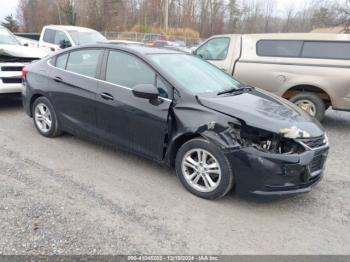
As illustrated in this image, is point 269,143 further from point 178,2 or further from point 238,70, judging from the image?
point 178,2

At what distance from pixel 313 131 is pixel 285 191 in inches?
30.4

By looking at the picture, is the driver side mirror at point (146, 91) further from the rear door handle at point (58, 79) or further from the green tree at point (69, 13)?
the green tree at point (69, 13)

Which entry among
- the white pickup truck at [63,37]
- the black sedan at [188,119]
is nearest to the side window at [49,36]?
the white pickup truck at [63,37]

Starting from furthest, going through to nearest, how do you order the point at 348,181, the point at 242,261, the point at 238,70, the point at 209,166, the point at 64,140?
the point at 238,70 < the point at 64,140 < the point at 348,181 < the point at 209,166 < the point at 242,261

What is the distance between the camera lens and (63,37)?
11.4 m

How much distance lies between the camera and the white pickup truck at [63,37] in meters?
11.2

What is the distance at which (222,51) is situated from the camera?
25.8ft

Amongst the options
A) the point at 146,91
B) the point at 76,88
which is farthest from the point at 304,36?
the point at 76,88

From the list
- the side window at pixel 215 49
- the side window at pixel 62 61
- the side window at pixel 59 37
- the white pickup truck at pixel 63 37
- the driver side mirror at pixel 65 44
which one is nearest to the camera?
the side window at pixel 62 61

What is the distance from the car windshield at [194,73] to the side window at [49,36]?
8489 millimetres

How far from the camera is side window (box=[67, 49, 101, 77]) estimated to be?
462cm

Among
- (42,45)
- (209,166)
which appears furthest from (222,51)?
(42,45)

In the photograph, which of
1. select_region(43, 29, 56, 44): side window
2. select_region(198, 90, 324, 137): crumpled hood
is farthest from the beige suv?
select_region(43, 29, 56, 44): side window

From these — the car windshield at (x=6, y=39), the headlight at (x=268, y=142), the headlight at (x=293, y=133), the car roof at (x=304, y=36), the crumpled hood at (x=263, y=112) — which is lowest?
the headlight at (x=268, y=142)
